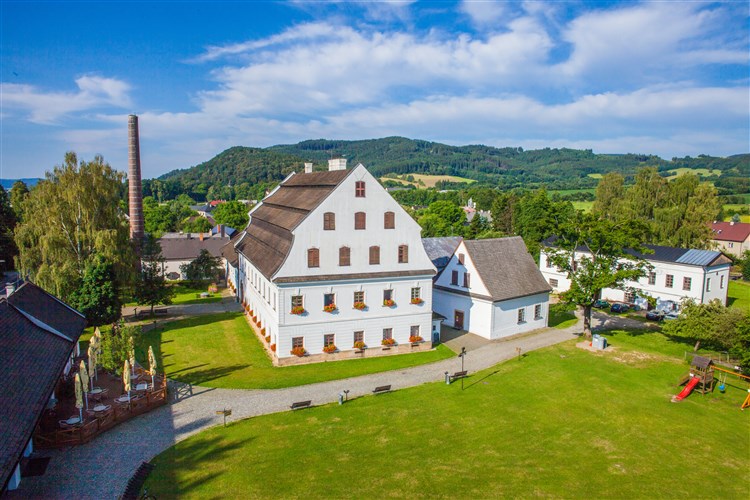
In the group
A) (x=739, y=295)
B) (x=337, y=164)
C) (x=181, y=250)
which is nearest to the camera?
(x=337, y=164)

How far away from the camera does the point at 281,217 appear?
130 feet

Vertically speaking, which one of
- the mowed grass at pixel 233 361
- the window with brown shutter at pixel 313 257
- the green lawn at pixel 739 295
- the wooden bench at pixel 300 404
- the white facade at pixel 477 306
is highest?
the window with brown shutter at pixel 313 257

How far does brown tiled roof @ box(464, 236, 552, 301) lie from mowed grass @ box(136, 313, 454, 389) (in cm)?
783

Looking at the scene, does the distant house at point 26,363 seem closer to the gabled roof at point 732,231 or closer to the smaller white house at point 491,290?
the smaller white house at point 491,290

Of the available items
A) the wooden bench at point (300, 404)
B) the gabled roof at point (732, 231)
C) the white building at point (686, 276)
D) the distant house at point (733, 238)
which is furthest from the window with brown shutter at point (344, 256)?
the gabled roof at point (732, 231)

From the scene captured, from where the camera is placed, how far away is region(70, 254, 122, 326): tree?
38.1 meters

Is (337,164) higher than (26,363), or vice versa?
(337,164)

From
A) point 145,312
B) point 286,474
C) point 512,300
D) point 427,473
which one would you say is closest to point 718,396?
point 512,300

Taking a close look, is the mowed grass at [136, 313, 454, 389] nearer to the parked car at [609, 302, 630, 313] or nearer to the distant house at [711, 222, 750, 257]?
the parked car at [609, 302, 630, 313]

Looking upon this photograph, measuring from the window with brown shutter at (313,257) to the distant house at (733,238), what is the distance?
283 ft

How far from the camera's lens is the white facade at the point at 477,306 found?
40875mm

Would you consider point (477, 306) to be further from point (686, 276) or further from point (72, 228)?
point (72, 228)

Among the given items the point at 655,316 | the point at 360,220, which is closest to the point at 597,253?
the point at 655,316

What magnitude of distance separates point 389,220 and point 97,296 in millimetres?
24108
